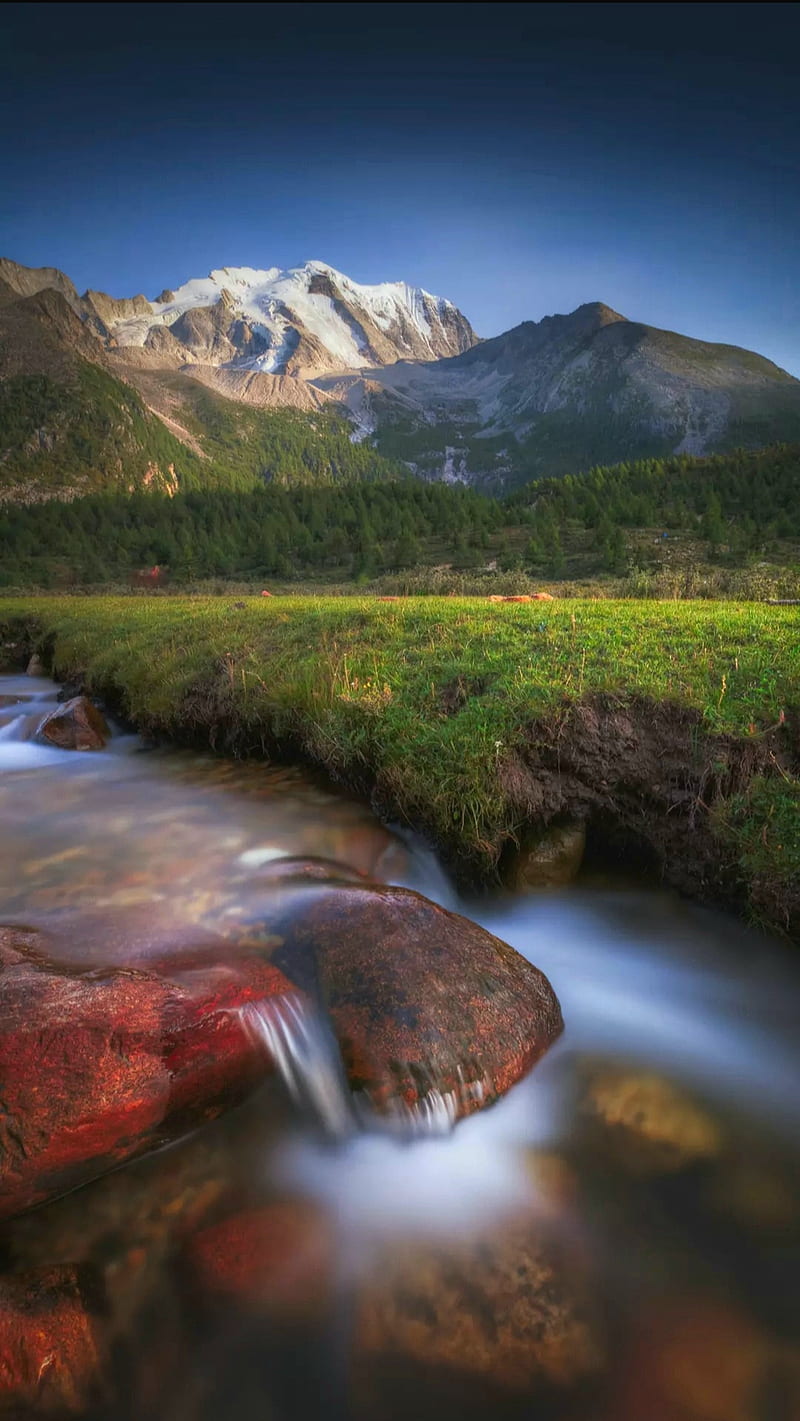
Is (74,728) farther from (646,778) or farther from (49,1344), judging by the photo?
(49,1344)

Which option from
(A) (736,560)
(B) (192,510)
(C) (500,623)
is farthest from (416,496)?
(C) (500,623)

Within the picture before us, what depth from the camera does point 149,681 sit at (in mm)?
11891

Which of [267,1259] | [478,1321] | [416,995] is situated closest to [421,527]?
[416,995]

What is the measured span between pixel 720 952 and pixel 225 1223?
4287 millimetres

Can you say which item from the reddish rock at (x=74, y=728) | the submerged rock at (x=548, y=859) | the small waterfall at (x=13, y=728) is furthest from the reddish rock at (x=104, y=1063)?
the small waterfall at (x=13, y=728)

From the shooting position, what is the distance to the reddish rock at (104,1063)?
3262mm

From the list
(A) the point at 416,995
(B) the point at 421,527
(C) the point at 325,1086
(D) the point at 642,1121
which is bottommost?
(D) the point at 642,1121

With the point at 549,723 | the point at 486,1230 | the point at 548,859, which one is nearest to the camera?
the point at 486,1230

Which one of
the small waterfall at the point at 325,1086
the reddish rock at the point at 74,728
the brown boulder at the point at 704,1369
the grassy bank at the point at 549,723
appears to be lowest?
the brown boulder at the point at 704,1369

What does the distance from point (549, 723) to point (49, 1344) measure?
5.75 m

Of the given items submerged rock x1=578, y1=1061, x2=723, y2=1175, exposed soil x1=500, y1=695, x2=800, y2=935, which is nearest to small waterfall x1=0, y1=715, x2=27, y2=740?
exposed soil x1=500, y1=695, x2=800, y2=935

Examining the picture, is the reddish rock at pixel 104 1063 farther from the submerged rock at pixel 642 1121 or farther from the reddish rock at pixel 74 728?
the reddish rock at pixel 74 728

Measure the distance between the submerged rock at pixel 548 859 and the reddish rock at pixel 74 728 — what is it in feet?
24.3

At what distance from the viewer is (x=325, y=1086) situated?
4.16m
